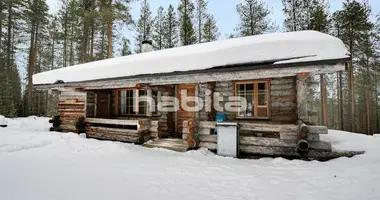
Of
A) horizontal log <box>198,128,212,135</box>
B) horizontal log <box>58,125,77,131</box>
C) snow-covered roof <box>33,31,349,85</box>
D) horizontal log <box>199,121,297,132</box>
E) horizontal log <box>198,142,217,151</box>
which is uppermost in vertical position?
snow-covered roof <box>33,31,349,85</box>

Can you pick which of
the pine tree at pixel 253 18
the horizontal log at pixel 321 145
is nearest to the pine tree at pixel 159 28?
the pine tree at pixel 253 18

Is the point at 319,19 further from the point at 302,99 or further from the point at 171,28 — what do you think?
the point at 171,28

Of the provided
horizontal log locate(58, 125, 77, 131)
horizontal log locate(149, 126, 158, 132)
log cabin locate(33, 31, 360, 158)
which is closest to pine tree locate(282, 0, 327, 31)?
log cabin locate(33, 31, 360, 158)

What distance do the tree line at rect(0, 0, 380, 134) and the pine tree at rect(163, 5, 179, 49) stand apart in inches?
3.8

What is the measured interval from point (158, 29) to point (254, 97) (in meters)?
15.2

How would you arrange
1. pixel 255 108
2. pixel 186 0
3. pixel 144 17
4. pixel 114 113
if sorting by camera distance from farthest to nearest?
pixel 144 17 < pixel 186 0 < pixel 114 113 < pixel 255 108

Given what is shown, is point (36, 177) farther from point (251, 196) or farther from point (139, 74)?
point (139, 74)

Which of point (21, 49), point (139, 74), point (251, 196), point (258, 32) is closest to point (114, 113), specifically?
point (139, 74)

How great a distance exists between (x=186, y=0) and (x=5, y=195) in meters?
18.3

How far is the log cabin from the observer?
15.4 feet

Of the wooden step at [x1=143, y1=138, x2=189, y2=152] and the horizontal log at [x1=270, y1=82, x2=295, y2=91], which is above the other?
the horizontal log at [x1=270, y1=82, x2=295, y2=91]

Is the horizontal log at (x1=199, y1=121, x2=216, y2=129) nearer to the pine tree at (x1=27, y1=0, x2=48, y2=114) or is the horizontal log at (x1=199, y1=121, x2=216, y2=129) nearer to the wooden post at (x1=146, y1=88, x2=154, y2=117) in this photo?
the wooden post at (x1=146, y1=88, x2=154, y2=117)

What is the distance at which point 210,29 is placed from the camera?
17.6 m

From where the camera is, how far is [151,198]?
263 centimetres
